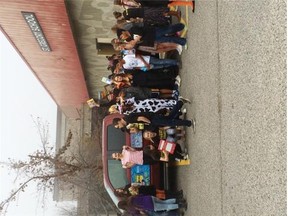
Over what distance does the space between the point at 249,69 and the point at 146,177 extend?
5904 millimetres

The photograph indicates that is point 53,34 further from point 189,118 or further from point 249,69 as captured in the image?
point 249,69

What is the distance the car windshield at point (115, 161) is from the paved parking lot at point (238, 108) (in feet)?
8.17

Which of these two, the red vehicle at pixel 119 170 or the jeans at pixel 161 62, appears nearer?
the jeans at pixel 161 62

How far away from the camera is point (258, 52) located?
4852 mm

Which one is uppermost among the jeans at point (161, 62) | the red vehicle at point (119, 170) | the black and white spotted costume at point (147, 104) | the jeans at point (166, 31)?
the jeans at point (166, 31)

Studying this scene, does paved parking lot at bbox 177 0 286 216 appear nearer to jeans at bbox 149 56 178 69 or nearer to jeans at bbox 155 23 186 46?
jeans at bbox 155 23 186 46

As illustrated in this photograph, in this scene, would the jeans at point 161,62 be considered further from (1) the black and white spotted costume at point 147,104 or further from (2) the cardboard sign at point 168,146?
(2) the cardboard sign at point 168,146

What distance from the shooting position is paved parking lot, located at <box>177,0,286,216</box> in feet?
14.1

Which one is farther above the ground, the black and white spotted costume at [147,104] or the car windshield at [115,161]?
the black and white spotted costume at [147,104]

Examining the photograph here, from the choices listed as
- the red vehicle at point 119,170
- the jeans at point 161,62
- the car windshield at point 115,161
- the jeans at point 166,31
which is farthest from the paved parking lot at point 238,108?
the car windshield at point 115,161

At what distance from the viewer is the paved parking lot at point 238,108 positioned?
4301mm

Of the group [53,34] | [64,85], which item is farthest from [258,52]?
[64,85]

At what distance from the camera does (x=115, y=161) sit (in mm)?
10758

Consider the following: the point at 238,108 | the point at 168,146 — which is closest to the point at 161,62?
the point at 168,146
